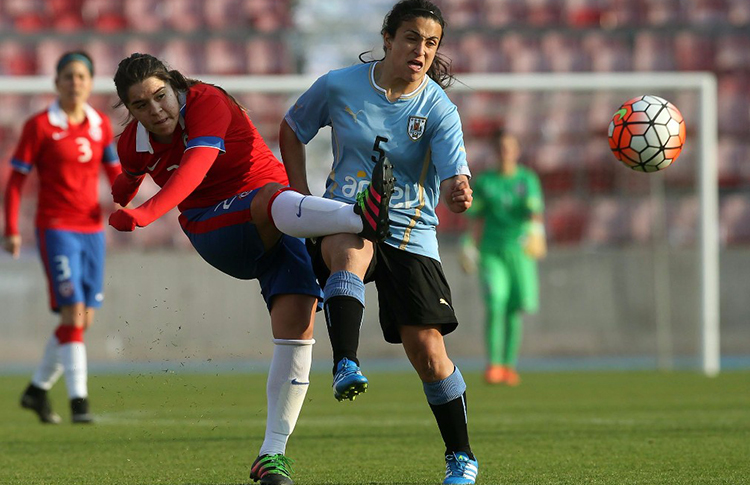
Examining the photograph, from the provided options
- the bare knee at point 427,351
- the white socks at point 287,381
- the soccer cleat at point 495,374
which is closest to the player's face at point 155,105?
the white socks at point 287,381

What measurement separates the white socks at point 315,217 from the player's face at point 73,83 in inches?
143

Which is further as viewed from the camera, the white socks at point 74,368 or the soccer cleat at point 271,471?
the white socks at point 74,368

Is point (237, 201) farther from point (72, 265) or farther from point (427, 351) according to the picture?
point (72, 265)

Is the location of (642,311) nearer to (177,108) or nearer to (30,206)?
(30,206)

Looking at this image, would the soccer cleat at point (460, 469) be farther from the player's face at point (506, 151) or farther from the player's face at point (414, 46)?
the player's face at point (506, 151)

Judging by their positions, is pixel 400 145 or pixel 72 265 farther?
pixel 72 265

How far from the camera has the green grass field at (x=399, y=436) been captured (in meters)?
4.66

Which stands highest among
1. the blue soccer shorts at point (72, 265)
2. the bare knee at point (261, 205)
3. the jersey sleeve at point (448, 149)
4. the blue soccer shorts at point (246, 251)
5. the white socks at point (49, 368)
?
the jersey sleeve at point (448, 149)

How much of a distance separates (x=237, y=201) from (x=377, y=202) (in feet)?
2.20

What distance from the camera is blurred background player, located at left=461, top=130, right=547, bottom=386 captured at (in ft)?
34.4

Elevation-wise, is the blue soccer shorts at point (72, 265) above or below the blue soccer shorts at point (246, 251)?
below

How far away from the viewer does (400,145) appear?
4371mm

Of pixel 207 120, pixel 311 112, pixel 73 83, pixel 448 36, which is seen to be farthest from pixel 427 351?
pixel 448 36

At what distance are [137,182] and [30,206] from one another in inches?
350
